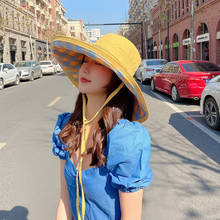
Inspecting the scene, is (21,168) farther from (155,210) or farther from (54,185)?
(155,210)

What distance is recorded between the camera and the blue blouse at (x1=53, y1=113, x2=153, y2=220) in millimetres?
1157

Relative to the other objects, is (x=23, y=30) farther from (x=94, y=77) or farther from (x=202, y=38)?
(x=94, y=77)

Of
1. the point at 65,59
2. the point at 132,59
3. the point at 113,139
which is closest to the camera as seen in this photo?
the point at 113,139

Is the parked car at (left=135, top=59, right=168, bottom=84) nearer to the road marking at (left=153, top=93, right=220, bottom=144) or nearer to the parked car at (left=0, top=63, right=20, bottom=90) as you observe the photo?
the road marking at (left=153, top=93, right=220, bottom=144)

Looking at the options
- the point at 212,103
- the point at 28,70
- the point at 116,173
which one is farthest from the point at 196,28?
the point at 116,173

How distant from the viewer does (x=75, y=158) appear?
4.53ft

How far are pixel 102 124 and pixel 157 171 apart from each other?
2.74 metres

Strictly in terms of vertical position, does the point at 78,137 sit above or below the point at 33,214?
above

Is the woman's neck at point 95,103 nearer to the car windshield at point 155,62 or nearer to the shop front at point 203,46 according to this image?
the car windshield at point 155,62

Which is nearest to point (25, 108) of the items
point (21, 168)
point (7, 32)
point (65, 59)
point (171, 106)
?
point (171, 106)

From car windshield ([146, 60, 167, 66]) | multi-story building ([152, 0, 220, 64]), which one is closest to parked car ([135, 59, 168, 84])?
car windshield ([146, 60, 167, 66])

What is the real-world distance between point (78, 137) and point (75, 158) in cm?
11

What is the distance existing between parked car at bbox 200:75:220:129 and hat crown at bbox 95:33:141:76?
5109mm

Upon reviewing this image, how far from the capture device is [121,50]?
1.27m
